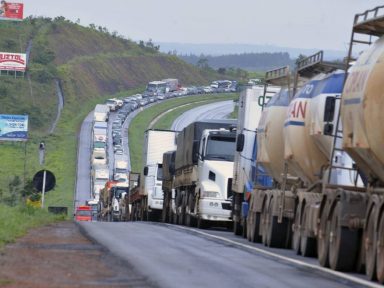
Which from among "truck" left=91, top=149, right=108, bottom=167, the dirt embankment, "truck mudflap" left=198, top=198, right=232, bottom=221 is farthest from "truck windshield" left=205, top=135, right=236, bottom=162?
"truck" left=91, top=149, right=108, bottom=167

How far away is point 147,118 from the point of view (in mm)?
149875

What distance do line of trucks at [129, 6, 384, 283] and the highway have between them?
1.91 ft

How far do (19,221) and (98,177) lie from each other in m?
72.9

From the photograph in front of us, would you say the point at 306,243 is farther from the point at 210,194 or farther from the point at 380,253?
the point at 210,194

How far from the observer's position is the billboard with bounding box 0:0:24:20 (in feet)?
469

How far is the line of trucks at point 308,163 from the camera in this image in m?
19.1

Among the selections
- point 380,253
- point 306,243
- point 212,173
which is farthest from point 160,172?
point 380,253

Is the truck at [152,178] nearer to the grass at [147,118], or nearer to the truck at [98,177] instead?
the truck at [98,177]

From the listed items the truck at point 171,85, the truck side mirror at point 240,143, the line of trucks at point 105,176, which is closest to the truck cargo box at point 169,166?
the line of trucks at point 105,176

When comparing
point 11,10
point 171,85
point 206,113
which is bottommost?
point 206,113

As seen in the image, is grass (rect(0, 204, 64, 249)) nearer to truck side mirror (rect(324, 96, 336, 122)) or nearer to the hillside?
truck side mirror (rect(324, 96, 336, 122))

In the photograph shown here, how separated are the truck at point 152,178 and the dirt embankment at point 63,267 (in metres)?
32.0

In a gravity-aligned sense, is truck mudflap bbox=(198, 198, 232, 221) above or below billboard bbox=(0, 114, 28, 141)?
below

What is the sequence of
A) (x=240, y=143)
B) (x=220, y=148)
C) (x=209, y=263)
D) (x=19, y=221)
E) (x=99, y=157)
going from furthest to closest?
(x=99, y=157) < (x=220, y=148) < (x=19, y=221) < (x=240, y=143) < (x=209, y=263)
